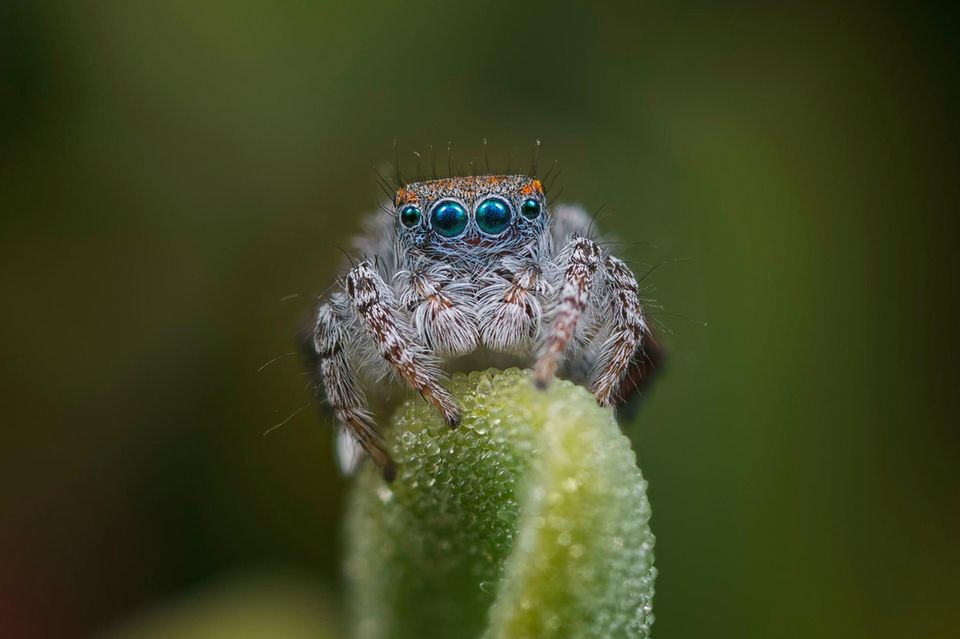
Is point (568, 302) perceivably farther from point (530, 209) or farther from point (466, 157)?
point (466, 157)

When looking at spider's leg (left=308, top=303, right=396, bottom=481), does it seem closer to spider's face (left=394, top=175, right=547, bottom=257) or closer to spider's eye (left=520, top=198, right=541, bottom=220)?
spider's face (left=394, top=175, right=547, bottom=257)

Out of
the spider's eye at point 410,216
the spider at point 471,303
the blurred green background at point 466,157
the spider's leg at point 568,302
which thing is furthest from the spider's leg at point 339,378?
the blurred green background at point 466,157

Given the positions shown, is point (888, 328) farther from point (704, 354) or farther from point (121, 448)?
point (121, 448)

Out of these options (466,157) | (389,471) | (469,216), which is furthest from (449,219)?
(466,157)

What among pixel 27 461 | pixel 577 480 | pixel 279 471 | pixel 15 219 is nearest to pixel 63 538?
pixel 27 461

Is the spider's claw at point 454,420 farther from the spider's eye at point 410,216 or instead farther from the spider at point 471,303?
the spider's eye at point 410,216

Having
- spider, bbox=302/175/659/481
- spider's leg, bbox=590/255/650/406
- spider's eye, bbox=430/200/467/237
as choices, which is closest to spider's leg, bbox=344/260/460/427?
spider, bbox=302/175/659/481

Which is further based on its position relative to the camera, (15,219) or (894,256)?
(15,219)
